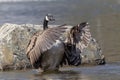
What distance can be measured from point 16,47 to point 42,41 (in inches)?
46.8

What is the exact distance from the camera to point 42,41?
11922 millimetres

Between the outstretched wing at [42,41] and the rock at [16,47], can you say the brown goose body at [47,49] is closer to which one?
the outstretched wing at [42,41]

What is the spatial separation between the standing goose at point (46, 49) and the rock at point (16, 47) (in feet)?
2.29

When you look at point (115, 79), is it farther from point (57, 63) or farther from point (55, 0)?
point (55, 0)

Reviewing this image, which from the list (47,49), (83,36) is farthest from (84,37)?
(47,49)

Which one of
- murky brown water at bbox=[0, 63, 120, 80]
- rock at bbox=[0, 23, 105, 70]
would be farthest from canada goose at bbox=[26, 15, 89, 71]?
rock at bbox=[0, 23, 105, 70]

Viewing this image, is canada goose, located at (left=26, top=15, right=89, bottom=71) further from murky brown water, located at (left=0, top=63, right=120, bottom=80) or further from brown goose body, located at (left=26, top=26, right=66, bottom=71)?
murky brown water, located at (left=0, top=63, right=120, bottom=80)

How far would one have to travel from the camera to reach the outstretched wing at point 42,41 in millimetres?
11836

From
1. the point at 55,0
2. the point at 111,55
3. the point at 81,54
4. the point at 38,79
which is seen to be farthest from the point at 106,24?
the point at 55,0

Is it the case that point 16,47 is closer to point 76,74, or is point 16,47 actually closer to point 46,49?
point 46,49

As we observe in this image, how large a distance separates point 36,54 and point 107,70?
1.42 meters

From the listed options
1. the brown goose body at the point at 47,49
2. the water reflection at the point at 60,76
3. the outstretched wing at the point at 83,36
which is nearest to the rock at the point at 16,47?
the outstretched wing at the point at 83,36

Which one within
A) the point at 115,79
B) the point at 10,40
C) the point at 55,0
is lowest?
the point at 115,79

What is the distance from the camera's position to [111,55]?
1450 cm
